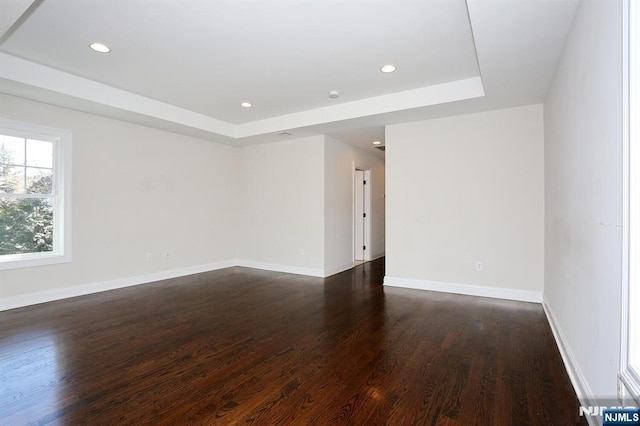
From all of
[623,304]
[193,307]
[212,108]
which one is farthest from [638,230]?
[212,108]

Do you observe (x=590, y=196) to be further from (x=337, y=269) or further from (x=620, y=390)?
(x=337, y=269)

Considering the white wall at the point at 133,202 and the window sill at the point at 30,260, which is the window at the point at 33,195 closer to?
the window sill at the point at 30,260

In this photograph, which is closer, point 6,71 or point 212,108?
point 6,71

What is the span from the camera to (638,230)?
119 cm

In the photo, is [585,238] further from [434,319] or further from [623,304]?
[434,319]

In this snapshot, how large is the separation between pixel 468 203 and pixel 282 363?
10.8 feet

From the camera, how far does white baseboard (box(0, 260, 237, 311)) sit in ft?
12.3

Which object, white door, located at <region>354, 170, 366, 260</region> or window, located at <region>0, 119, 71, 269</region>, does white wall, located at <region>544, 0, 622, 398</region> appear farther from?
window, located at <region>0, 119, 71, 269</region>

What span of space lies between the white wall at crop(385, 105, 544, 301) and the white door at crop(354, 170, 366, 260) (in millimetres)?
2376

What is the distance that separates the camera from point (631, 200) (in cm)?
121

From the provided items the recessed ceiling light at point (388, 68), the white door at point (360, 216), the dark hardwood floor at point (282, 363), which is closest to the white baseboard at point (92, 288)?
the dark hardwood floor at point (282, 363)

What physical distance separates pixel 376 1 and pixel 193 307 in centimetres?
366

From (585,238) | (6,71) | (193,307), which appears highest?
(6,71)

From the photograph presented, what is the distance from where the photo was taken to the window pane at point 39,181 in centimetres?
393
